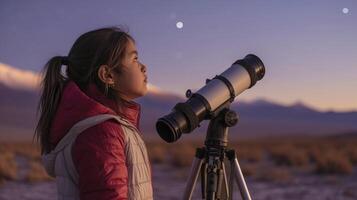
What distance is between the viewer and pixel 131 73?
6.74 ft

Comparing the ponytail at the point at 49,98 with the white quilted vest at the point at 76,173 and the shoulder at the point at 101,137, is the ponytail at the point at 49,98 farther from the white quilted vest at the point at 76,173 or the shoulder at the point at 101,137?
the shoulder at the point at 101,137

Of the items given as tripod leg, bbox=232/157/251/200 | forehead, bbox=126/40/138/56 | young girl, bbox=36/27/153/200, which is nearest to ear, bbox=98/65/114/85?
young girl, bbox=36/27/153/200

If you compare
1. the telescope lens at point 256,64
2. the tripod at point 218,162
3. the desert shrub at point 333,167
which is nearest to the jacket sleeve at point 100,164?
the tripod at point 218,162

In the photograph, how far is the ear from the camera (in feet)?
6.53

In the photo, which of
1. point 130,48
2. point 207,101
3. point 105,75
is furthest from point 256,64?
point 105,75

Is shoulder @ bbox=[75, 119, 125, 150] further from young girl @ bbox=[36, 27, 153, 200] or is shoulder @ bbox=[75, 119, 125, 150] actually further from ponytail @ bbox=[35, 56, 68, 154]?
ponytail @ bbox=[35, 56, 68, 154]

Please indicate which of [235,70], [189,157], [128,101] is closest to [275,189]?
[189,157]

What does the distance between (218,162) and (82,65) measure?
94 centimetres

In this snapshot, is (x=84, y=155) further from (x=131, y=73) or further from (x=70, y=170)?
(x=131, y=73)

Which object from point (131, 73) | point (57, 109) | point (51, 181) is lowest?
point (51, 181)

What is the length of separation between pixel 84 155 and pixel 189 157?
14.1m

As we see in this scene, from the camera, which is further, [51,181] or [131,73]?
[51,181]

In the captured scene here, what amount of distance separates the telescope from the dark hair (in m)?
0.64

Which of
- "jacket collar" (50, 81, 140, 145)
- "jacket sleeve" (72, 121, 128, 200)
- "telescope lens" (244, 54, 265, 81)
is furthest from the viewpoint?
"telescope lens" (244, 54, 265, 81)
